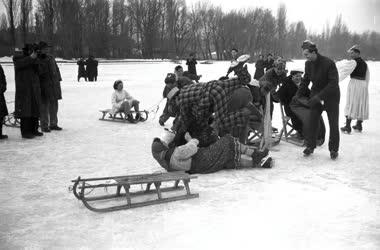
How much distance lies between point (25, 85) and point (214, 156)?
12.5 feet

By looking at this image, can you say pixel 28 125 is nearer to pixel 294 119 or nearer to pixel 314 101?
pixel 294 119

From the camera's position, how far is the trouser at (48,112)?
771 cm

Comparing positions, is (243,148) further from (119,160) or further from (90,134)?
(90,134)

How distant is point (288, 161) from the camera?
597 cm

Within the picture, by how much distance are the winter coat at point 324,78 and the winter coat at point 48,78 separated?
4669mm

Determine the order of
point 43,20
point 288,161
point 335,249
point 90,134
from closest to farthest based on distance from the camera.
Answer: point 335,249
point 288,161
point 90,134
point 43,20

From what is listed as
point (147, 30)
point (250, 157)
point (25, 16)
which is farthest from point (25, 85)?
point (147, 30)

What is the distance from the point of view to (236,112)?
577 cm

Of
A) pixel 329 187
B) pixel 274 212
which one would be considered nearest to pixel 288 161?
pixel 329 187

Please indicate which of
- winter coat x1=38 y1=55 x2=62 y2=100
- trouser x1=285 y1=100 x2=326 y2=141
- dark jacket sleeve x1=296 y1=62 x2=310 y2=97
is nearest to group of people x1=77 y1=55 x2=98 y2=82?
winter coat x1=38 y1=55 x2=62 y2=100

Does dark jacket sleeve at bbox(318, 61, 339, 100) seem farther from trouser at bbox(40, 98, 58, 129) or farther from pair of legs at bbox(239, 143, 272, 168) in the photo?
trouser at bbox(40, 98, 58, 129)

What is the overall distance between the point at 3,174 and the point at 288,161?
152 inches

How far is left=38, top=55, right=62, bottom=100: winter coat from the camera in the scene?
7578 millimetres

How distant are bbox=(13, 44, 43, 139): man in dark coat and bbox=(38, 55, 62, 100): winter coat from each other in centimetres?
33
